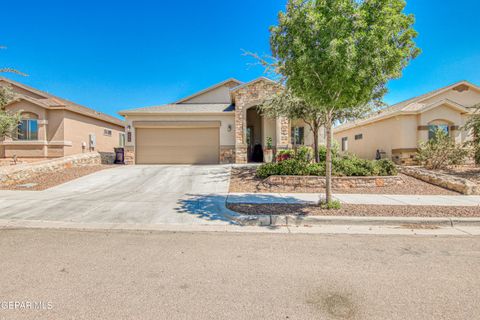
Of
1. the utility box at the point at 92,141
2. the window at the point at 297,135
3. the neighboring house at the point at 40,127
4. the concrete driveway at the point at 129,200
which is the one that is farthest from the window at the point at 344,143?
the neighboring house at the point at 40,127

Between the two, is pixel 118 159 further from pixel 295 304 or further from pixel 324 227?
pixel 295 304

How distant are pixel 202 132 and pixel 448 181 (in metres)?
13.0

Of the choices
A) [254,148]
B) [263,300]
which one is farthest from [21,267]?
[254,148]

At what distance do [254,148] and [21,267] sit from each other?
14661mm

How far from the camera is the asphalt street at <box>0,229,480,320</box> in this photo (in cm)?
255

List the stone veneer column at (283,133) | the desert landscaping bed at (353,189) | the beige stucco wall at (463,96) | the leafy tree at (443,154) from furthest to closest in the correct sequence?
the beige stucco wall at (463,96), the stone veneer column at (283,133), the leafy tree at (443,154), the desert landscaping bed at (353,189)

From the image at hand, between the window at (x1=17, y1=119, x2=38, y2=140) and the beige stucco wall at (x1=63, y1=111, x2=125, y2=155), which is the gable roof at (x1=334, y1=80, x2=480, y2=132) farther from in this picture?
the window at (x1=17, y1=119, x2=38, y2=140)

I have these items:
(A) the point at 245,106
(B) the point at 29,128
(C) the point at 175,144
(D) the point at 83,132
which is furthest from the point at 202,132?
(B) the point at 29,128

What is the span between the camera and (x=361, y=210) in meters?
6.47

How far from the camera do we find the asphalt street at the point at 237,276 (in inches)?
101

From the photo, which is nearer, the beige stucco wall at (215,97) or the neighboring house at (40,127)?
the neighboring house at (40,127)

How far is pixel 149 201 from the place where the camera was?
7.62m

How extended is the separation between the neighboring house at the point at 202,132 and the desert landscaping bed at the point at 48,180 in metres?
3.68

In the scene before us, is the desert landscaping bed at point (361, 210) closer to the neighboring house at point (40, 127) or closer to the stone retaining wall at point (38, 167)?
the stone retaining wall at point (38, 167)
